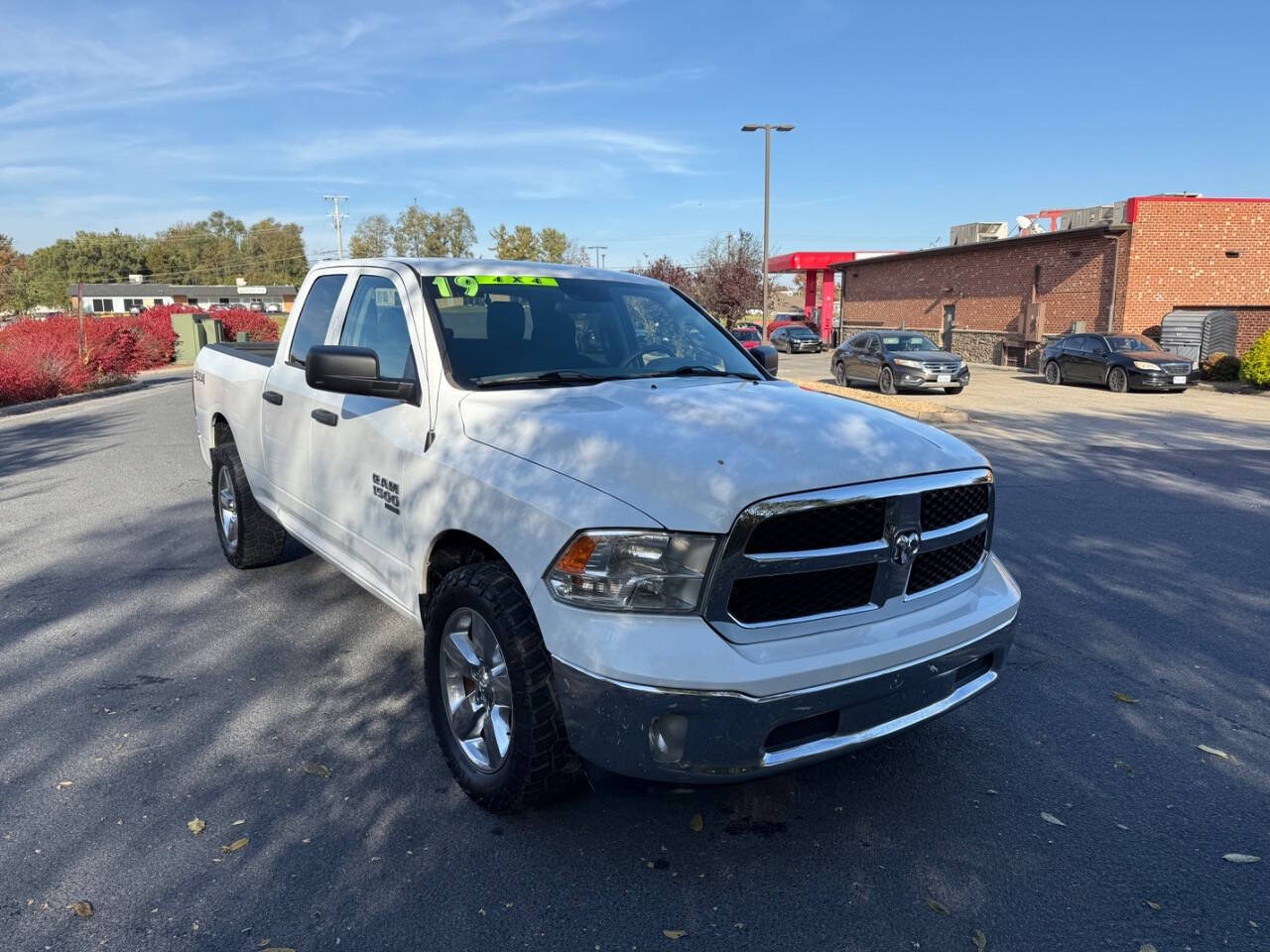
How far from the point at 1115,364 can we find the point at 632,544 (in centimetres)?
2416

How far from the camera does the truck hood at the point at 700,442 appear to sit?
2.63m

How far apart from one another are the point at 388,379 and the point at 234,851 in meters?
1.77

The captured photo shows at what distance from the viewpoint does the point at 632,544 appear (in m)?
2.61

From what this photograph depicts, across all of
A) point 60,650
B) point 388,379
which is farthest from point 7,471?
point 388,379

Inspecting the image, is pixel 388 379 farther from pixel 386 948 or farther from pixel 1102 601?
pixel 1102 601

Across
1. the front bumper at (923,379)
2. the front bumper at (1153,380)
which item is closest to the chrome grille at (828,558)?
the front bumper at (923,379)

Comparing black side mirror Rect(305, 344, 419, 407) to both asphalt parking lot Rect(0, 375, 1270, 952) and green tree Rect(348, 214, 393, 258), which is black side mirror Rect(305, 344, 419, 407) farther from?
green tree Rect(348, 214, 393, 258)

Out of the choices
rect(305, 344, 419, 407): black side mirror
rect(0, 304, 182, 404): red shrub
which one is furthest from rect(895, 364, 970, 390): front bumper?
rect(305, 344, 419, 407): black side mirror

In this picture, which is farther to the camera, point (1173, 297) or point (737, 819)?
point (1173, 297)

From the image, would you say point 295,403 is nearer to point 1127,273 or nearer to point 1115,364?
point 1115,364

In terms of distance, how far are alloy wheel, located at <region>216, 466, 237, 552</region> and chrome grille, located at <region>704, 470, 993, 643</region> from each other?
423cm

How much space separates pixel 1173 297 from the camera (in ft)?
93.8

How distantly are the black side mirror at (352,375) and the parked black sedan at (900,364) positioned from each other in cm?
1942

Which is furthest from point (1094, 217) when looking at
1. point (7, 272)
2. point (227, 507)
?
point (7, 272)
